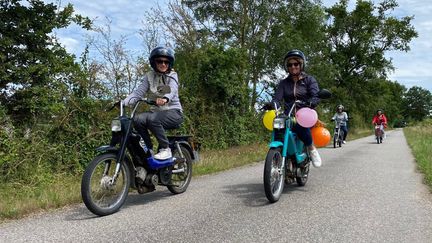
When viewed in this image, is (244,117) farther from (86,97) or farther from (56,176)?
(56,176)

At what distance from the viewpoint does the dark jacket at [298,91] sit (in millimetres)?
6875

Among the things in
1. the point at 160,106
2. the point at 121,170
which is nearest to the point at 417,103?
the point at 160,106

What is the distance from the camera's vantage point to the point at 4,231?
4.51 metres

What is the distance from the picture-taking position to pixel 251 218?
502 centimetres

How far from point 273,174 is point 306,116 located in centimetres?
116

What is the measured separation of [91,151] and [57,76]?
181 centimetres

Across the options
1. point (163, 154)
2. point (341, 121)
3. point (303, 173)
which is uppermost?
point (341, 121)

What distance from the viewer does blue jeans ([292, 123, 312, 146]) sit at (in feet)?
22.5

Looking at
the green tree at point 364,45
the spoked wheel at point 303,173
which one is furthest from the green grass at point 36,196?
the green tree at point 364,45

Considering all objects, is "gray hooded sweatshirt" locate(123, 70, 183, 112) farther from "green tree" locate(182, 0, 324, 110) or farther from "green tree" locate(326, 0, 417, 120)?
"green tree" locate(326, 0, 417, 120)

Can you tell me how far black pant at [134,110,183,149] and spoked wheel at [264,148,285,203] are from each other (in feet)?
4.84

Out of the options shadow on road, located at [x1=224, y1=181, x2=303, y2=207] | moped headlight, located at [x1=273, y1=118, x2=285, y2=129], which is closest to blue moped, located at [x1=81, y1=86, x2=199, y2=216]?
shadow on road, located at [x1=224, y1=181, x2=303, y2=207]

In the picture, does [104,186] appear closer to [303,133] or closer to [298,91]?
[303,133]

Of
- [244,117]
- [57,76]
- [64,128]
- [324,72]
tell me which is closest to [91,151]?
[64,128]
